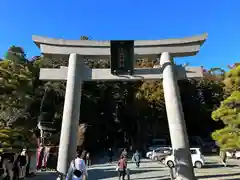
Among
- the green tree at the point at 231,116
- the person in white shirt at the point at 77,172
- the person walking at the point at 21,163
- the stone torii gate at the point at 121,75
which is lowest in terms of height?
the person in white shirt at the point at 77,172

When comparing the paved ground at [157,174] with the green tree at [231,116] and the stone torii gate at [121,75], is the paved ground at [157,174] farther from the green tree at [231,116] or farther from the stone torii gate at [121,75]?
the stone torii gate at [121,75]

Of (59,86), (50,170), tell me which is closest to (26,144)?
(50,170)

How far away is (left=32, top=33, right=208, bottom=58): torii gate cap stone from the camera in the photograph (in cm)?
1379

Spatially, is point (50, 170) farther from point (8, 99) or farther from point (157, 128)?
point (157, 128)

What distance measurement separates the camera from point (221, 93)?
36719 millimetres

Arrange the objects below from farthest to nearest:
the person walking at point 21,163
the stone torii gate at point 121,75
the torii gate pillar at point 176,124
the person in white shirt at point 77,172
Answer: the person walking at point 21,163 < the stone torii gate at point 121,75 < the torii gate pillar at point 176,124 < the person in white shirt at point 77,172

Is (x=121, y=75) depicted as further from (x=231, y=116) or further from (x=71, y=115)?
(x=231, y=116)

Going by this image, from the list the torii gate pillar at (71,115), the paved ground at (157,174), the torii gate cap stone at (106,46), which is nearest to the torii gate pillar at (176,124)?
the torii gate cap stone at (106,46)

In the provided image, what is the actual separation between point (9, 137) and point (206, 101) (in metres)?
30.8

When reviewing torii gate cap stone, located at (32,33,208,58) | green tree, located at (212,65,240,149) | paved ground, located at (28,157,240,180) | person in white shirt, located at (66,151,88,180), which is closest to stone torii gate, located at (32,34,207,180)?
torii gate cap stone, located at (32,33,208,58)

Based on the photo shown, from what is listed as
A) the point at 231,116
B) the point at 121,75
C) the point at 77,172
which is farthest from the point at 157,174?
the point at 77,172

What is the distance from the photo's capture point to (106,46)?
45.7ft

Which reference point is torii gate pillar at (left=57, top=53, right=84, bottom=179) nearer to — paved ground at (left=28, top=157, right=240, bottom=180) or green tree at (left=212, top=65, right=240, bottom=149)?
paved ground at (left=28, top=157, right=240, bottom=180)

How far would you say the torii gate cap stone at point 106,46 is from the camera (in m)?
13.8
